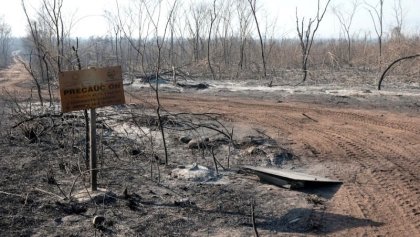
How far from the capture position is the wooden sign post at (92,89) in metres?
5.17

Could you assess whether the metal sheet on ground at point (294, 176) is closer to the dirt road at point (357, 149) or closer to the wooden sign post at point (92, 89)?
the dirt road at point (357, 149)

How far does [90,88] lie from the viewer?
17.4 feet

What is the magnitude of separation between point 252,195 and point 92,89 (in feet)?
7.35

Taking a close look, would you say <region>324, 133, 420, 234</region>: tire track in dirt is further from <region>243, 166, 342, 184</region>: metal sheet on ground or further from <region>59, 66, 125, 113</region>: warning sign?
<region>59, 66, 125, 113</region>: warning sign

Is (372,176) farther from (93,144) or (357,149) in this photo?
(93,144)

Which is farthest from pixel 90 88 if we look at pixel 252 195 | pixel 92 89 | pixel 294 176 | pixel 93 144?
pixel 294 176

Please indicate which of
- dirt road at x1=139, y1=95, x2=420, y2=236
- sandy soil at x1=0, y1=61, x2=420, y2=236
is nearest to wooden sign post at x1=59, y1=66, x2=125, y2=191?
sandy soil at x1=0, y1=61, x2=420, y2=236

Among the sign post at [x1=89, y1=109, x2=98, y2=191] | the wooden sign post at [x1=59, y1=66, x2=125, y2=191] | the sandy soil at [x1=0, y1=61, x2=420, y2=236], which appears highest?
the wooden sign post at [x1=59, y1=66, x2=125, y2=191]

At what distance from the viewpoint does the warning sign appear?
5.17 m

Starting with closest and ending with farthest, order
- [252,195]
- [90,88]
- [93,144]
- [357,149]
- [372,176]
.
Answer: [90,88] → [93,144] → [252,195] → [372,176] → [357,149]

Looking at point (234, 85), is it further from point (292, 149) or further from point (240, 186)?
point (240, 186)

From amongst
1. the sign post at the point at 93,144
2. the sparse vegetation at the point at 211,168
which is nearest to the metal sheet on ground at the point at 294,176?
the sparse vegetation at the point at 211,168

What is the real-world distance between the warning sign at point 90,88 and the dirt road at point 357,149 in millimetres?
2661

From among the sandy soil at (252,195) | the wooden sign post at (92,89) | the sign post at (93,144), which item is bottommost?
the sandy soil at (252,195)
